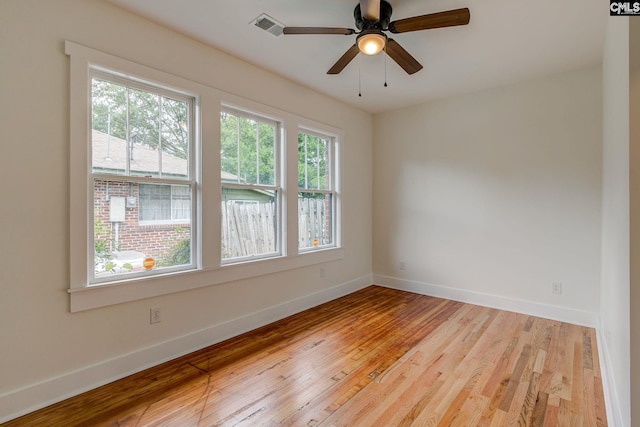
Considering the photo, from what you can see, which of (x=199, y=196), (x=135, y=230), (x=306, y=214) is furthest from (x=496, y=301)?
(x=135, y=230)

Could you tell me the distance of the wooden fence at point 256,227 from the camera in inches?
120

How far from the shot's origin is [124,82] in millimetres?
2357

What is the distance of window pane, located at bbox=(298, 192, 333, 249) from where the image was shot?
12.8 ft

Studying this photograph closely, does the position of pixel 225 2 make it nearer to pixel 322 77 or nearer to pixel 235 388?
pixel 322 77

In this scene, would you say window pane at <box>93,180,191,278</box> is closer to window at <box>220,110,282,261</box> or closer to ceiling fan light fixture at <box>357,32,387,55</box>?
window at <box>220,110,282,261</box>

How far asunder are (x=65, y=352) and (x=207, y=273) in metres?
1.07

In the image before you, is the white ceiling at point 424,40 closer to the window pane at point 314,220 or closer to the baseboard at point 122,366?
the window pane at point 314,220

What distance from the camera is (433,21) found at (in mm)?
1991

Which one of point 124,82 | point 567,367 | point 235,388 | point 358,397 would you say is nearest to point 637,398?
point 567,367

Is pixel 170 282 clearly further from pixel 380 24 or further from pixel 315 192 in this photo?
pixel 380 24

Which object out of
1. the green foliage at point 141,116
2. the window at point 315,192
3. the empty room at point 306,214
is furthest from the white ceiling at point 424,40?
the window at point 315,192

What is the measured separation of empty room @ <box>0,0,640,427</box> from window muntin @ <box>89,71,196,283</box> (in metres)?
0.02

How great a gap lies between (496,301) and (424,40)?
3093 millimetres

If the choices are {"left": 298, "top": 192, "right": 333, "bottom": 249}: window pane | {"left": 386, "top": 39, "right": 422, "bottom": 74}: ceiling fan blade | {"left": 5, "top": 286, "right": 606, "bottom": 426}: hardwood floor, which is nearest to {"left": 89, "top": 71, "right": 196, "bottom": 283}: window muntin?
{"left": 5, "top": 286, "right": 606, "bottom": 426}: hardwood floor
